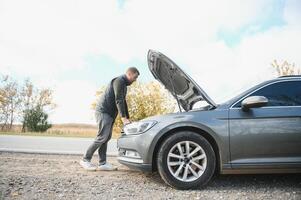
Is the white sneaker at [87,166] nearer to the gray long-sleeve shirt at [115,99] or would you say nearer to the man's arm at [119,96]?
the gray long-sleeve shirt at [115,99]

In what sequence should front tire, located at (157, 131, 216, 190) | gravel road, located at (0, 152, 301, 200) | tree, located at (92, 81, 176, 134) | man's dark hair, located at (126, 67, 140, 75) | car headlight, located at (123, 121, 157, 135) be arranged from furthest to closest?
tree, located at (92, 81, 176, 134)
man's dark hair, located at (126, 67, 140, 75)
car headlight, located at (123, 121, 157, 135)
front tire, located at (157, 131, 216, 190)
gravel road, located at (0, 152, 301, 200)

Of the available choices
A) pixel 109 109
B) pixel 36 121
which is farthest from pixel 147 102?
pixel 109 109

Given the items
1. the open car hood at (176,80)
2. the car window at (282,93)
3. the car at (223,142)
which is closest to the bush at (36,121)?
the open car hood at (176,80)

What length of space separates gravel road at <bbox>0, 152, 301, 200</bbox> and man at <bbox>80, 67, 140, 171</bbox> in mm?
323

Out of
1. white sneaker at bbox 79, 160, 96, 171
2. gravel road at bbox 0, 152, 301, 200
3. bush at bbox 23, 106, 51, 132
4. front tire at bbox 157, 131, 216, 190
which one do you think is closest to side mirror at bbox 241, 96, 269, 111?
front tire at bbox 157, 131, 216, 190

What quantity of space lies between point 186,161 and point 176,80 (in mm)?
1713

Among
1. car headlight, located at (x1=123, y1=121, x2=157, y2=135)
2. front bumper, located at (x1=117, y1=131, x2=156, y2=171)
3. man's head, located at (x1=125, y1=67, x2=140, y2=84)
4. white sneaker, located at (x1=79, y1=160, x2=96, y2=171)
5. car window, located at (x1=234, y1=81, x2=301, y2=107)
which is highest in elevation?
man's head, located at (x1=125, y1=67, x2=140, y2=84)

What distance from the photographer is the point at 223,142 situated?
495 cm

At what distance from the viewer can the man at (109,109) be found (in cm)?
623

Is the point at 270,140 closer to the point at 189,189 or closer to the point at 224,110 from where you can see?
the point at 224,110

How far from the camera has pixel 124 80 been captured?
20.7 ft

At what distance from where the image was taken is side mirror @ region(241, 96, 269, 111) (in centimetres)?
495

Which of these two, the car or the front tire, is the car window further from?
the front tire

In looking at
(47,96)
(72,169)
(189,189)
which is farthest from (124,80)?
(47,96)
